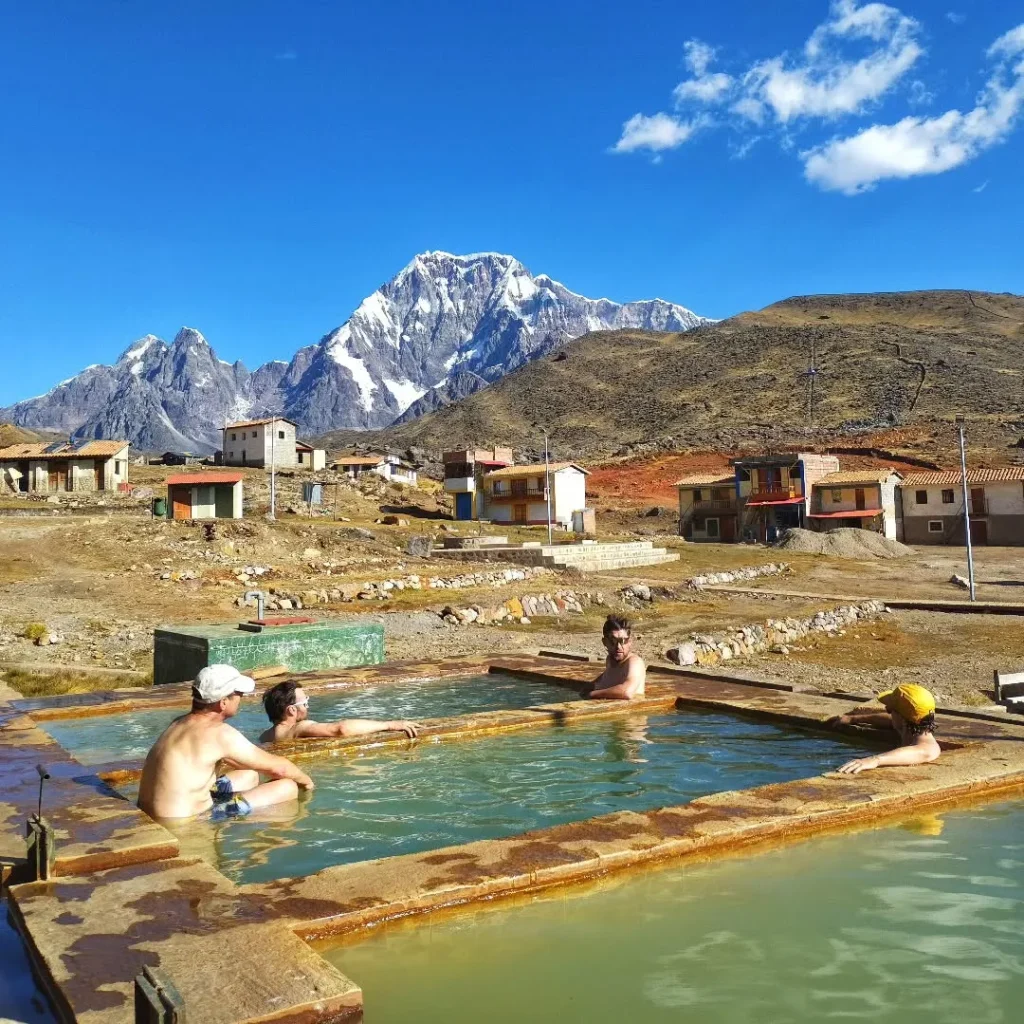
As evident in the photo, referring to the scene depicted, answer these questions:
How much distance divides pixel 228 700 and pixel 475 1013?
9.28 ft

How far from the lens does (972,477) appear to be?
5072 centimetres

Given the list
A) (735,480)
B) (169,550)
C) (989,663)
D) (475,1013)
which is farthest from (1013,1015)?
(735,480)

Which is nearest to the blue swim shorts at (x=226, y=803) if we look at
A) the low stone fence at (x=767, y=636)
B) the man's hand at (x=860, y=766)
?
the man's hand at (x=860, y=766)

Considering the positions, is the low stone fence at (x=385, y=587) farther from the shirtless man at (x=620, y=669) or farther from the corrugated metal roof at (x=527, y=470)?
the corrugated metal roof at (x=527, y=470)

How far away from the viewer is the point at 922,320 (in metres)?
128

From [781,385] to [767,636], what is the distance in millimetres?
85703

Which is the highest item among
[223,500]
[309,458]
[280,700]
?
[309,458]

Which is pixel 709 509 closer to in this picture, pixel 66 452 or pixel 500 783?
pixel 66 452

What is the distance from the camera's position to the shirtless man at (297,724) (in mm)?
7195

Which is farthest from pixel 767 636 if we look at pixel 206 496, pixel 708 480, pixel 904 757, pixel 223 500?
pixel 708 480

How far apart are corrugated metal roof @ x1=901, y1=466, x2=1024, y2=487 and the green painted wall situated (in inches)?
1792

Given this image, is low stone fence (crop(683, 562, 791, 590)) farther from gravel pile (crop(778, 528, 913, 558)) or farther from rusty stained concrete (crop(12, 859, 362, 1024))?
rusty stained concrete (crop(12, 859, 362, 1024))

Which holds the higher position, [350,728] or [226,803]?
[350,728]

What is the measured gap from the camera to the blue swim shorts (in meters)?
5.65
